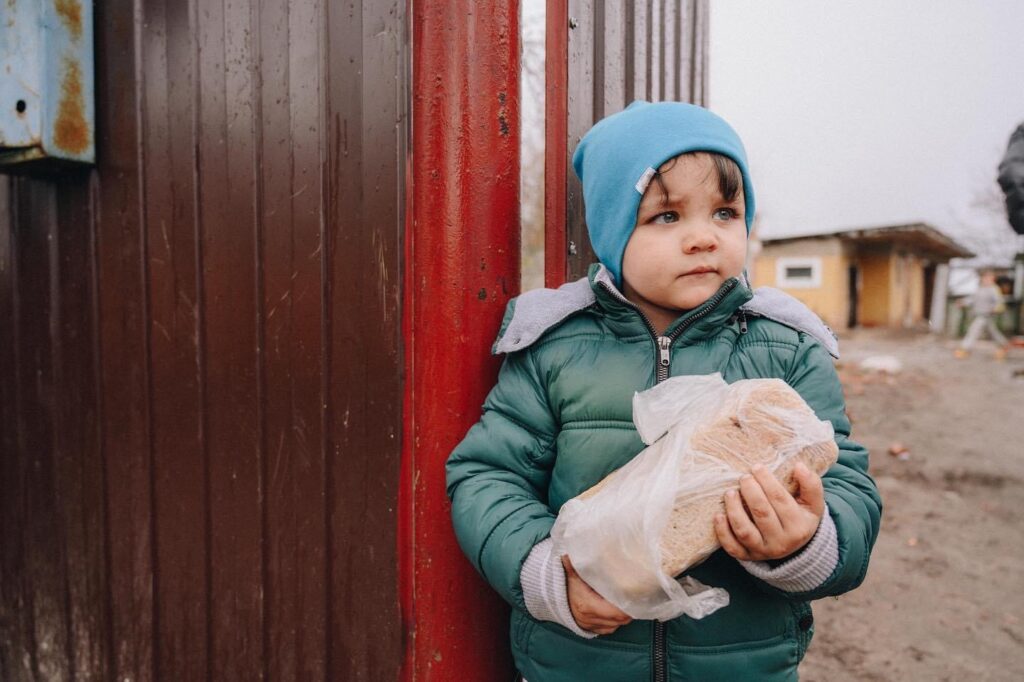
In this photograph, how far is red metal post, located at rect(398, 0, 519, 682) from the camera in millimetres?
1383

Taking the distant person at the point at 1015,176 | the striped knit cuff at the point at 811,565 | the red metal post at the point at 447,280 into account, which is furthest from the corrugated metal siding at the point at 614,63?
the distant person at the point at 1015,176

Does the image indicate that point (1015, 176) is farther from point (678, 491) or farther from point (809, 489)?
point (678, 491)

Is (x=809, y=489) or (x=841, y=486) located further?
(x=841, y=486)

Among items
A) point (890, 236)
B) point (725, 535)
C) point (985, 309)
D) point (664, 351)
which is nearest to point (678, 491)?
point (725, 535)

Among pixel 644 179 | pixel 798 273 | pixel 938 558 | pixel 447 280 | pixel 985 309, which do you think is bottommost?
pixel 938 558

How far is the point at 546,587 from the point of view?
1082 millimetres

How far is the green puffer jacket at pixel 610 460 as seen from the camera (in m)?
1.18

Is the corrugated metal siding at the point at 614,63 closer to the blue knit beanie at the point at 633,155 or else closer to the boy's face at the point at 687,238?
the blue knit beanie at the point at 633,155

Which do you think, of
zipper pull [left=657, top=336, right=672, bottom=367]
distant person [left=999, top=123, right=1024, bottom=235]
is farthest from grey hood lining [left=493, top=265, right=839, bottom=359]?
distant person [left=999, top=123, right=1024, bottom=235]

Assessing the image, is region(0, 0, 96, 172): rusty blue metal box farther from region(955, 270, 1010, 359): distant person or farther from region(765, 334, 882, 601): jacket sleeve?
region(955, 270, 1010, 359): distant person

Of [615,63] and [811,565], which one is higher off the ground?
[615,63]

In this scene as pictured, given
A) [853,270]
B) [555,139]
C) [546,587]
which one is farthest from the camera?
[853,270]

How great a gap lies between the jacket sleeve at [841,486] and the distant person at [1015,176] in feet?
8.03

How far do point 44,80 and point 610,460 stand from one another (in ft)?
5.75
